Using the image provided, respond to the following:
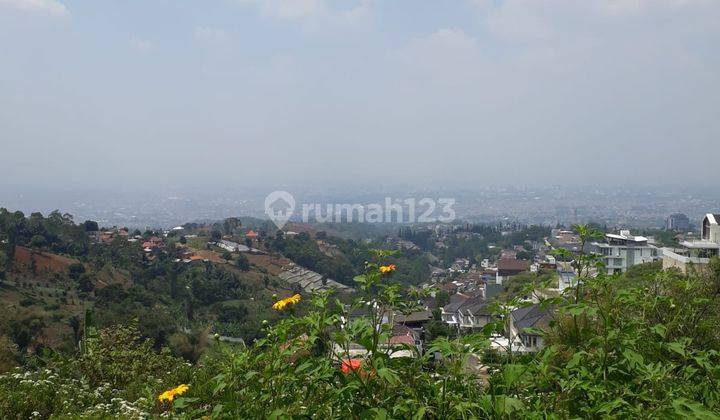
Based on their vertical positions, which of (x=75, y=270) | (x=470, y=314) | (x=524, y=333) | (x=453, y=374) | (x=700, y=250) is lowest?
(x=470, y=314)

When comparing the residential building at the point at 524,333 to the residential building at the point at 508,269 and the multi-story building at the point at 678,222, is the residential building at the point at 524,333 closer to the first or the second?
the residential building at the point at 508,269

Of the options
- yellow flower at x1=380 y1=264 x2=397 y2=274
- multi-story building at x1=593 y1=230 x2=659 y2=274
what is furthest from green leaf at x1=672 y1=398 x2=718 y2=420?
multi-story building at x1=593 y1=230 x2=659 y2=274

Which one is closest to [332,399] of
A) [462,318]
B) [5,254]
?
[462,318]

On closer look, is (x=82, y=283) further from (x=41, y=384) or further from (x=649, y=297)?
(x=649, y=297)

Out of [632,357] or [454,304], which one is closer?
[632,357]

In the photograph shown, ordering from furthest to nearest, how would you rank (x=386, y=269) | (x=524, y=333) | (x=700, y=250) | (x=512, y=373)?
(x=700, y=250)
(x=524, y=333)
(x=386, y=269)
(x=512, y=373)

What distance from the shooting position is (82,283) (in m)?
25.8

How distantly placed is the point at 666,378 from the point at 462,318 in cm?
2366

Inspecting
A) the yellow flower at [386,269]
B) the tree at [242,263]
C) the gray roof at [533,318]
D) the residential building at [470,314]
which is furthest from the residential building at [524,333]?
the tree at [242,263]

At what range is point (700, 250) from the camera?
1590 cm

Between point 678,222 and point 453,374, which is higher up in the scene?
point 453,374

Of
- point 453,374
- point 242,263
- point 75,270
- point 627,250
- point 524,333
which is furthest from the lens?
point 242,263

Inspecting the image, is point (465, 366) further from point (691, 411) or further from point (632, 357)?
point (691, 411)

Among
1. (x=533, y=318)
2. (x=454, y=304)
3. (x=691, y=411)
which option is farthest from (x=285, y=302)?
(x=454, y=304)
